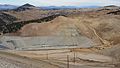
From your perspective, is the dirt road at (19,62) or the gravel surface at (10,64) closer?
the gravel surface at (10,64)

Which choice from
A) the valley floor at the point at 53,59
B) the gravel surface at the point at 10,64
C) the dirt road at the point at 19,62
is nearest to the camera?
the gravel surface at the point at 10,64

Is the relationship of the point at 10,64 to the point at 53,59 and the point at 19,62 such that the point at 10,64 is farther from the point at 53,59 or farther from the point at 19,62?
the point at 53,59

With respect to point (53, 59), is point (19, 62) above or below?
above

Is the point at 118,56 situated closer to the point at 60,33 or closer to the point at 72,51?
the point at 72,51

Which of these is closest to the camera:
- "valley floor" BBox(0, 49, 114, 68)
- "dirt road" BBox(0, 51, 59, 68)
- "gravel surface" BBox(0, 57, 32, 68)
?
"gravel surface" BBox(0, 57, 32, 68)

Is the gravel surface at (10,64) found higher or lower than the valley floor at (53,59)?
higher

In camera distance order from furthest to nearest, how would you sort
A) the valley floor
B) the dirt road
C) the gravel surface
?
the valley floor → the dirt road → the gravel surface

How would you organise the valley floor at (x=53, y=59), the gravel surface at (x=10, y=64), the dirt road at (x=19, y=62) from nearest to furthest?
1. the gravel surface at (x=10, y=64)
2. the dirt road at (x=19, y=62)
3. the valley floor at (x=53, y=59)

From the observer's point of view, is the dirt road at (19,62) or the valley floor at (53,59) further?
the valley floor at (53,59)

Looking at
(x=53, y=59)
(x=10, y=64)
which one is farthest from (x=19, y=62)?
(x=53, y=59)

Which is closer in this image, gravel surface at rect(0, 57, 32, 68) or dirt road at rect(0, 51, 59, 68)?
gravel surface at rect(0, 57, 32, 68)

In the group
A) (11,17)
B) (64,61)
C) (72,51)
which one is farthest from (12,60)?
(11,17)
